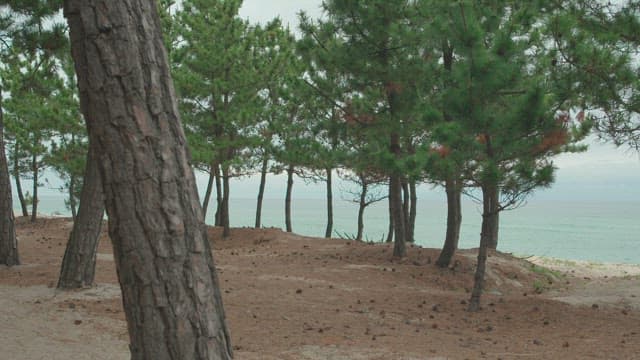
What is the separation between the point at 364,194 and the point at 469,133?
37.2 feet

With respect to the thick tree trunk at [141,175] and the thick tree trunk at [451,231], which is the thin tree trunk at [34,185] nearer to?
the thick tree trunk at [451,231]

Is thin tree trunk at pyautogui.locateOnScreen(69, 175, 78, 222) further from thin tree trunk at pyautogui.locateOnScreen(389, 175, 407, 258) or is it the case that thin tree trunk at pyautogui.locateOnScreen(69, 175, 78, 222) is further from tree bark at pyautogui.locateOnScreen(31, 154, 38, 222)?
thin tree trunk at pyautogui.locateOnScreen(389, 175, 407, 258)

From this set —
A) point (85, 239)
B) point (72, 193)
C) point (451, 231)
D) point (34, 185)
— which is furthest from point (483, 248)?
point (34, 185)

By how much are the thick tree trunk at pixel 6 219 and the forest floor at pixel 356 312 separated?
12.2 inches

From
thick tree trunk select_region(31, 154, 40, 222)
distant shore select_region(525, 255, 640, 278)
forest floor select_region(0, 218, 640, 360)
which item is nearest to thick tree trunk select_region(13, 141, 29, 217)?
thick tree trunk select_region(31, 154, 40, 222)

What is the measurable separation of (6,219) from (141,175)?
8.26 m

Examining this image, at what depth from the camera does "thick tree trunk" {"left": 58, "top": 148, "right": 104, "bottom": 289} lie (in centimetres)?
760

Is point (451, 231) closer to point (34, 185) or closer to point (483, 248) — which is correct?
point (483, 248)

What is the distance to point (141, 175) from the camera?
2.12m

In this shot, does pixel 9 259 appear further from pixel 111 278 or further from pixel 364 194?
pixel 364 194

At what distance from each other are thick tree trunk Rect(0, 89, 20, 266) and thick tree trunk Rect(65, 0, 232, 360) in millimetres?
7964

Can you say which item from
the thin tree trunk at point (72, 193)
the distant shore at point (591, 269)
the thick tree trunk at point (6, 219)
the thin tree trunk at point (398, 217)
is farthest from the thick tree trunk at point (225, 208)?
the distant shore at point (591, 269)

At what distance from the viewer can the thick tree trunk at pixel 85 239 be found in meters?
7.60

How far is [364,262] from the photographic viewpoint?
12.1m
